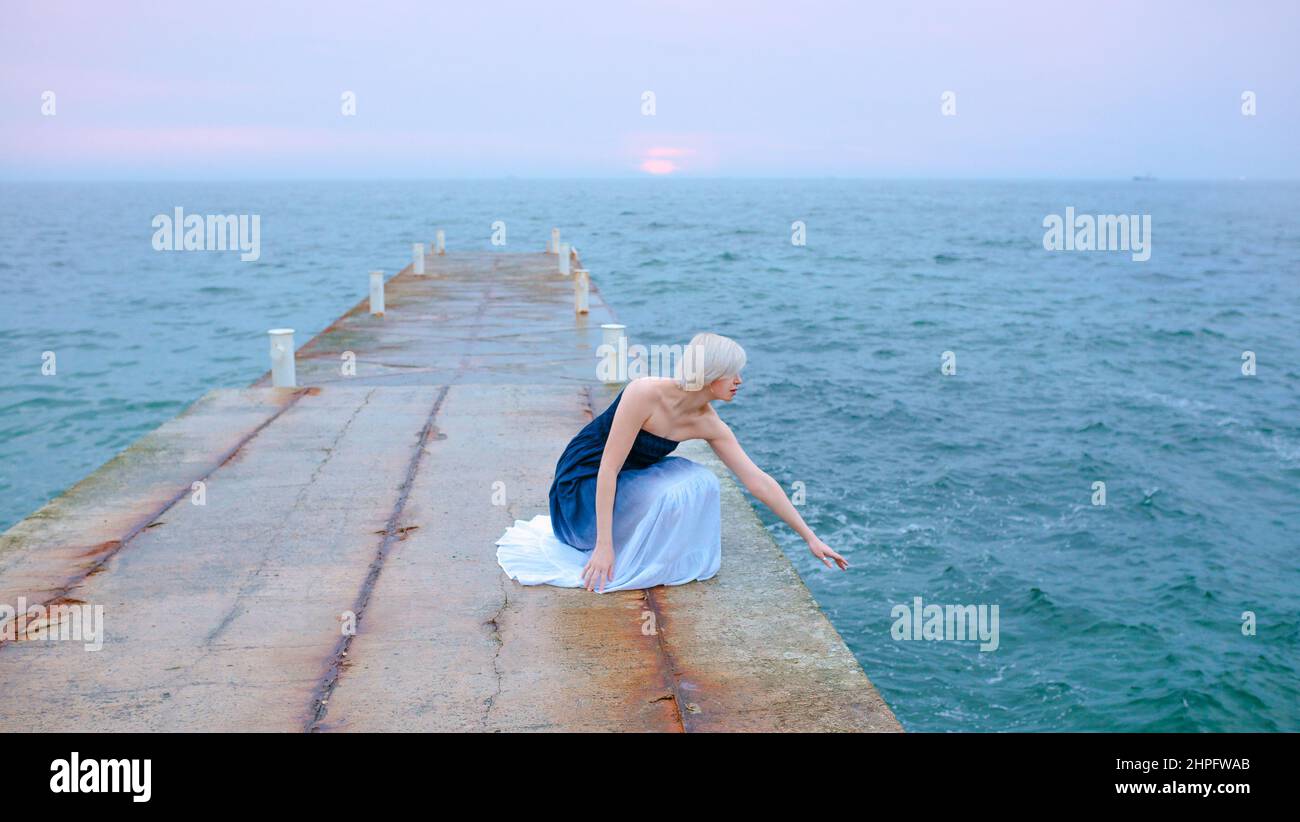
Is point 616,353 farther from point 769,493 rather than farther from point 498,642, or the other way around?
point 498,642

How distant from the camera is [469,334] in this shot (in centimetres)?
1873

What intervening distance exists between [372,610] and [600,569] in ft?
4.13

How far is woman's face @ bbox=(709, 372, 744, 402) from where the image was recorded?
5.46m

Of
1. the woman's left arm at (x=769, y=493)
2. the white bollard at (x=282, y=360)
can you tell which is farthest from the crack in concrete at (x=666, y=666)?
the white bollard at (x=282, y=360)

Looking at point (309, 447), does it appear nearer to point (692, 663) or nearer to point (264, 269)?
point (692, 663)

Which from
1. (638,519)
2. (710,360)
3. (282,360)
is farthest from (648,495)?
(282,360)

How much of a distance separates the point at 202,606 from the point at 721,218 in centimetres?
9395

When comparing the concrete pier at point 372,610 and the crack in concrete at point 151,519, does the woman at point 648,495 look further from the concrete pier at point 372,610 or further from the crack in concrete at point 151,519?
the crack in concrete at point 151,519

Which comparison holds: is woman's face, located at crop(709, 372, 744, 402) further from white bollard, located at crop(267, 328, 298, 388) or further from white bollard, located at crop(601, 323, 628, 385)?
white bollard, located at crop(267, 328, 298, 388)

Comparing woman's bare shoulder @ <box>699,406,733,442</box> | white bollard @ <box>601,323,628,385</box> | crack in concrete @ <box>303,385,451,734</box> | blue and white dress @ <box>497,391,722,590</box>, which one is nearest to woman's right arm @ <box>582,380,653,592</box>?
blue and white dress @ <box>497,391,722,590</box>

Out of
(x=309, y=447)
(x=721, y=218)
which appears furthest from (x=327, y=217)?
(x=309, y=447)

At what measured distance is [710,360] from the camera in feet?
17.7

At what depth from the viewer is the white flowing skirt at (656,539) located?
6.13 metres

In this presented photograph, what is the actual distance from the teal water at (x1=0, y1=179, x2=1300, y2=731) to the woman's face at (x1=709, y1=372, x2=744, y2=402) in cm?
507
